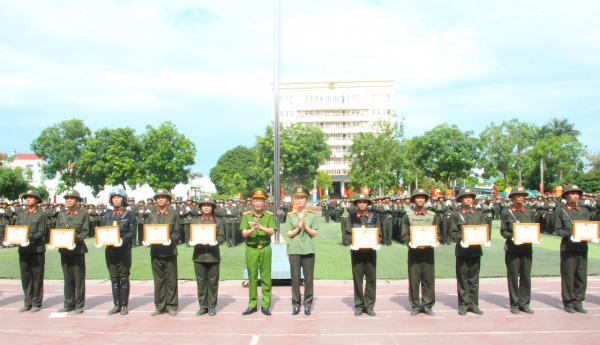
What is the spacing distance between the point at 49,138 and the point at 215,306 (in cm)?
5187

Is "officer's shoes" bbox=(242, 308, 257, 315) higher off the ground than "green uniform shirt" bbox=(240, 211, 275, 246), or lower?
lower

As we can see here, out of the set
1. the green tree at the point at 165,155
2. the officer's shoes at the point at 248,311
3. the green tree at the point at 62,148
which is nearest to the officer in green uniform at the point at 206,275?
the officer's shoes at the point at 248,311

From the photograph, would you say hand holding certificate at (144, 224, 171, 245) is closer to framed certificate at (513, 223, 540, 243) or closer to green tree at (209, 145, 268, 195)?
framed certificate at (513, 223, 540, 243)

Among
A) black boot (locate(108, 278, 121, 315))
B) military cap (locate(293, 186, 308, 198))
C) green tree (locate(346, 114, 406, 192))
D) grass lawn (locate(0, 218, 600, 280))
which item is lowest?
grass lawn (locate(0, 218, 600, 280))

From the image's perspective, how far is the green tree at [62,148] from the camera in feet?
164

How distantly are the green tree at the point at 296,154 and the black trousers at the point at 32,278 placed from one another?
38.5 meters

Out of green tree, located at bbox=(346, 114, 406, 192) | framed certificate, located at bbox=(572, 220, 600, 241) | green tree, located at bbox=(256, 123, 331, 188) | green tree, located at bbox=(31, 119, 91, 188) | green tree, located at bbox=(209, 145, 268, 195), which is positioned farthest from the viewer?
green tree, located at bbox=(209, 145, 268, 195)

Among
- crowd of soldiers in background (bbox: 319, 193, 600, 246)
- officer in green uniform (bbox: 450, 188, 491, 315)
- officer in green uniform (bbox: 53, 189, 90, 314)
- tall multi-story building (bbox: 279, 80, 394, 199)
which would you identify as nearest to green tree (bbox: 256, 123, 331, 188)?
tall multi-story building (bbox: 279, 80, 394, 199)

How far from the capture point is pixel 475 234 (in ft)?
22.4

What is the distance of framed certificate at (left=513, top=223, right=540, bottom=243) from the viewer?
689cm

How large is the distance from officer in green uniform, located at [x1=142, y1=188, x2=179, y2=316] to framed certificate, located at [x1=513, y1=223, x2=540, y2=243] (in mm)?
5423

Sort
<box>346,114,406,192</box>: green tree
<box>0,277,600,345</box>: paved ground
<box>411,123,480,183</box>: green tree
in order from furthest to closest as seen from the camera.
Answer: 1. <box>411,123,480,183</box>: green tree
2. <box>346,114,406,192</box>: green tree
3. <box>0,277,600,345</box>: paved ground

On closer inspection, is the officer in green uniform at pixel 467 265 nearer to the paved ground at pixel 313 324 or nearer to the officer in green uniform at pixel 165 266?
the paved ground at pixel 313 324

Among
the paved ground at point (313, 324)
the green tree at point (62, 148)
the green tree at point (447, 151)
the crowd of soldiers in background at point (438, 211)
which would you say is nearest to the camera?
the paved ground at point (313, 324)
